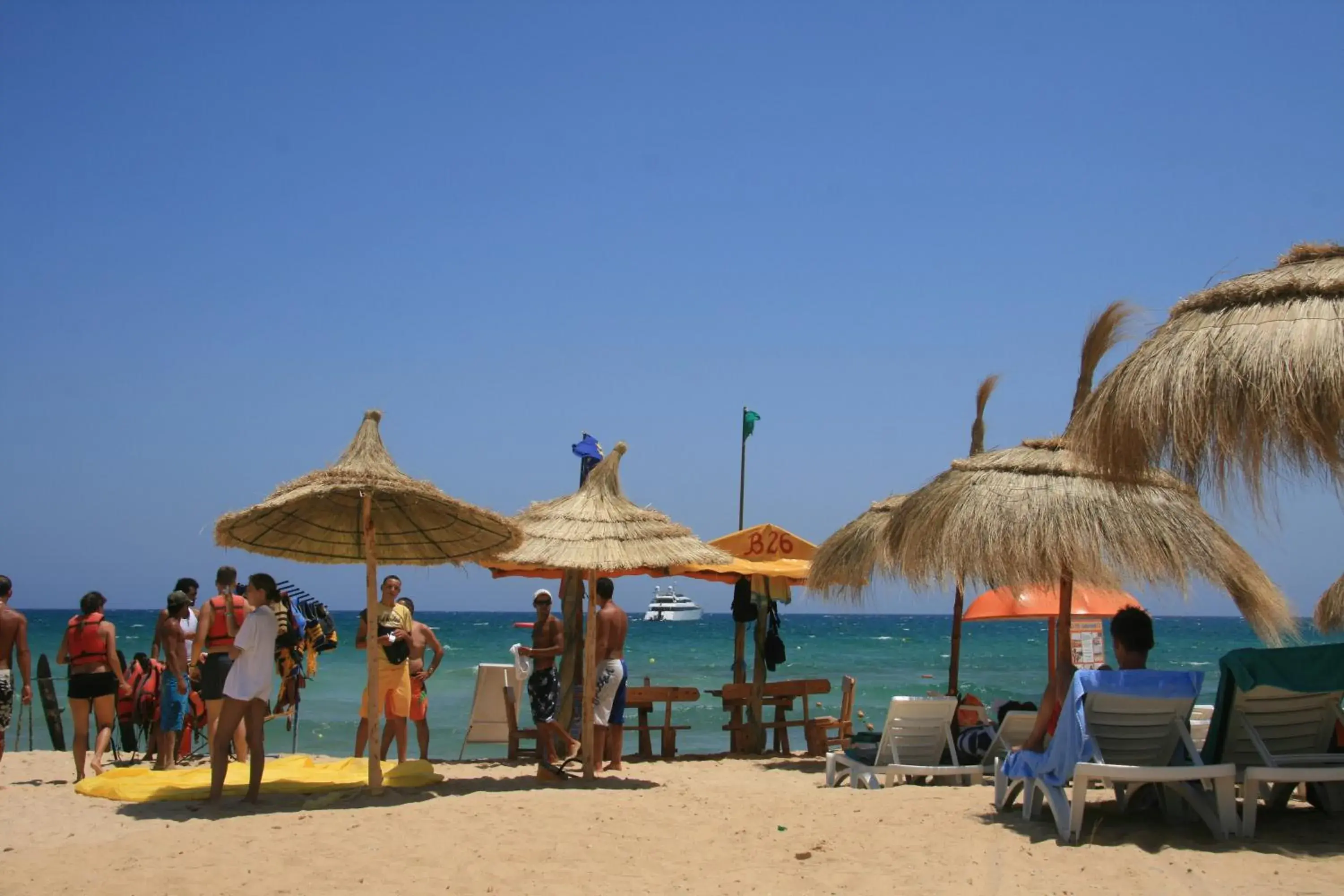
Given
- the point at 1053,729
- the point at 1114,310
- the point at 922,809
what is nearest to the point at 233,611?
the point at 922,809

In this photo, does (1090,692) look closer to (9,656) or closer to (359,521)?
(359,521)

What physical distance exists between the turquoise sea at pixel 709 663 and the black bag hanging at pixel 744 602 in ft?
12.4

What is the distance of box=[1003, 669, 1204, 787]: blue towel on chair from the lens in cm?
544

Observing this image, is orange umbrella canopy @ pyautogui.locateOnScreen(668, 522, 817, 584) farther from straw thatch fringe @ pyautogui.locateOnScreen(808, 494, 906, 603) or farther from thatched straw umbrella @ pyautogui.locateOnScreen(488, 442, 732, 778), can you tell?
thatched straw umbrella @ pyautogui.locateOnScreen(488, 442, 732, 778)

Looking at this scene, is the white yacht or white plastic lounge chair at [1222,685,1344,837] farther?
the white yacht

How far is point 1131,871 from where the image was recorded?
487 centimetres

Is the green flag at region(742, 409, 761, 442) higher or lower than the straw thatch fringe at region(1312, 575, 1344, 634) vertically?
higher

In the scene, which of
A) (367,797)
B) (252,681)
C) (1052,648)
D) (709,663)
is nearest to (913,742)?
(1052,648)

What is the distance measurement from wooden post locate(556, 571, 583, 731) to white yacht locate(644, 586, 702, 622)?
71750mm

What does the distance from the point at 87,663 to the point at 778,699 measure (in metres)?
6.68

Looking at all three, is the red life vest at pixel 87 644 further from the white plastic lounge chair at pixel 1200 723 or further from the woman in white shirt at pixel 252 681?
the white plastic lounge chair at pixel 1200 723

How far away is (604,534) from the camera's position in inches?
345

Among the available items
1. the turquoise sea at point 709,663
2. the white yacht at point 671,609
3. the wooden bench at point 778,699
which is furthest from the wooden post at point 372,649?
the white yacht at point 671,609

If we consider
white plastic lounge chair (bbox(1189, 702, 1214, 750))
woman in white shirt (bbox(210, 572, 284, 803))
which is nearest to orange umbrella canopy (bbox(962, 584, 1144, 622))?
white plastic lounge chair (bbox(1189, 702, 1214, 750))
